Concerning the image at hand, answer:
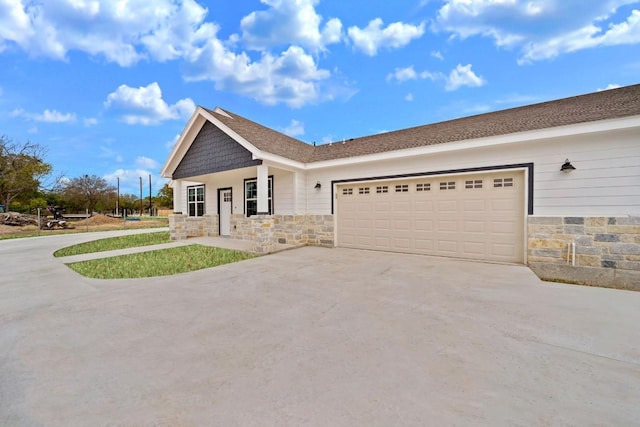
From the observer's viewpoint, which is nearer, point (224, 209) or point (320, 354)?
point (320, 354)

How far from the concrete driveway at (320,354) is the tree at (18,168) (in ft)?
92.0

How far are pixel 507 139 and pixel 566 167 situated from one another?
138 cm

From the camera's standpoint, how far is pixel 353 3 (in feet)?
32.2

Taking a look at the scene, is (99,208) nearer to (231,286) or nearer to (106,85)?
(106,85)

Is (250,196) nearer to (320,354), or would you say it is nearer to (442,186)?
(442,186)

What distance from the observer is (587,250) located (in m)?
5.68

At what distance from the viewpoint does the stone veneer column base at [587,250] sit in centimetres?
534

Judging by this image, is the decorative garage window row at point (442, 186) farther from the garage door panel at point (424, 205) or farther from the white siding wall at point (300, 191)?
the white siding wall at point (300, 191)

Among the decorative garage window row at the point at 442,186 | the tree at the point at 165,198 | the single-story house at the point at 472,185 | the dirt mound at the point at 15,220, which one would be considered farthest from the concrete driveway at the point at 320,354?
the tree at the point at 165,198

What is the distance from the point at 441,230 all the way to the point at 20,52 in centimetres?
2178

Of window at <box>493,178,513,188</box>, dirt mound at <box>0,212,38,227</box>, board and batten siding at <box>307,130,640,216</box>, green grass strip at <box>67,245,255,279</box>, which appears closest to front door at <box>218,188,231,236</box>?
green grass strip at <box>67,245,255,279</box>

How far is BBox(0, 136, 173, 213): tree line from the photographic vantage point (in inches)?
874

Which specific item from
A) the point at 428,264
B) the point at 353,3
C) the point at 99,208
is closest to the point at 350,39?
the point at 353,3

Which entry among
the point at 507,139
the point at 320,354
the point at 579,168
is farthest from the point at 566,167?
the point at 320,354
